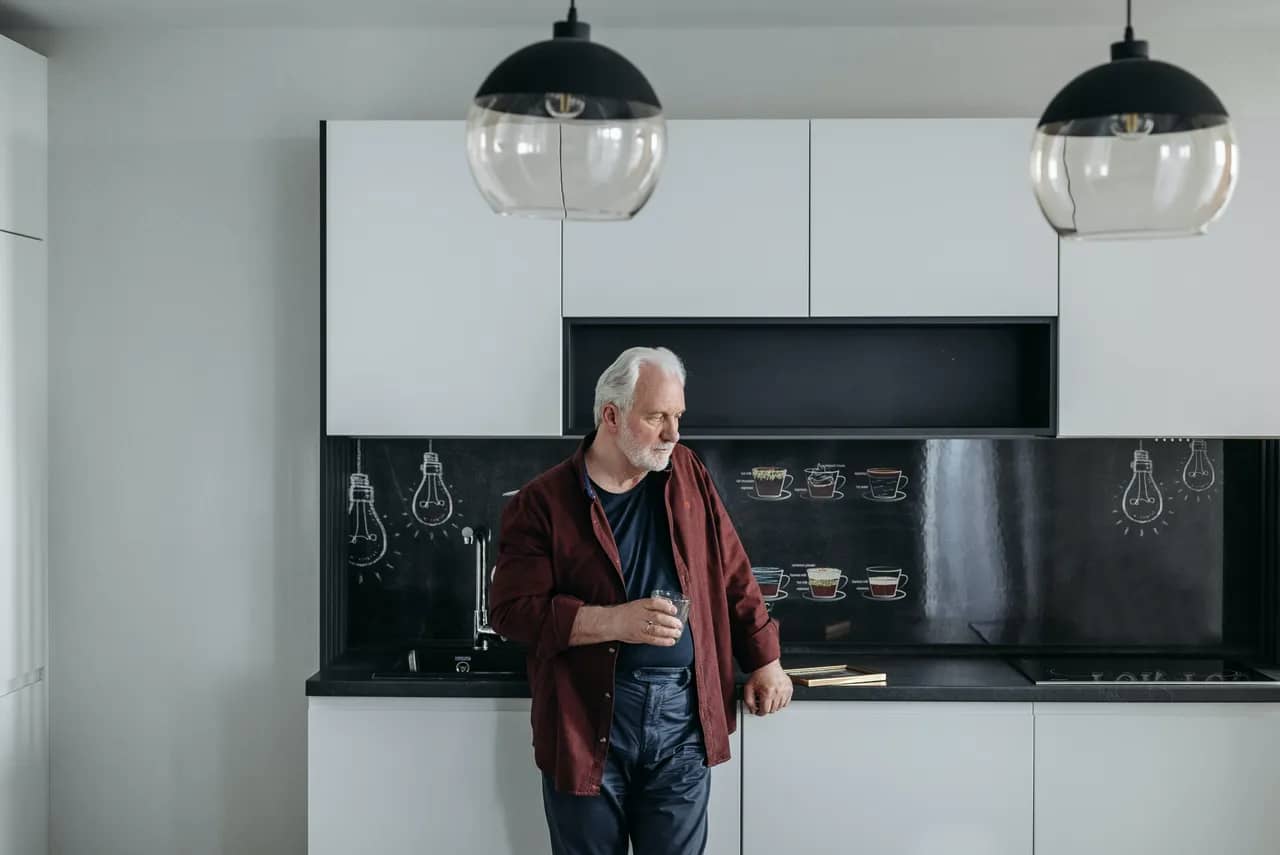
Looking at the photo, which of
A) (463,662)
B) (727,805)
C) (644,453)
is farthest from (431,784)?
(644,453)

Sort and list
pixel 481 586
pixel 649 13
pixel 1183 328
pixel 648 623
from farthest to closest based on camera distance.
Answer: pixel 481 586, pixel 649 13, pixel 1183 328, pixel 648 623

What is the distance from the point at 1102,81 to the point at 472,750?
2.18 meters

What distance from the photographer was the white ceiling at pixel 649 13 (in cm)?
304

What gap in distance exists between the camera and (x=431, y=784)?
9.34ft

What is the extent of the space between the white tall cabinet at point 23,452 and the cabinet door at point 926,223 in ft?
7.29

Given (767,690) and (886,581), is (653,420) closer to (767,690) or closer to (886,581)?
(767,690)

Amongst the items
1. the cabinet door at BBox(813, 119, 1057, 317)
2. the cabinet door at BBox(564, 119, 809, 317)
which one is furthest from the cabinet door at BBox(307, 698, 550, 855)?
the cabinet door at BBox(813, 119, 1057, 317)

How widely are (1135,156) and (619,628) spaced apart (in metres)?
1.44

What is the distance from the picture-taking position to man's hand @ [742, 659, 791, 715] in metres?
2.63

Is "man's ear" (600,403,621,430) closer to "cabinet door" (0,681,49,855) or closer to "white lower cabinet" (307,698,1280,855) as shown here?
"white lower cabinet" (307,698,1280,855)

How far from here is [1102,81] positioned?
137 cm

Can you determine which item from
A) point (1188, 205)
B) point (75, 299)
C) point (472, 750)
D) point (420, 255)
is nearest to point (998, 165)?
point (420, 255)

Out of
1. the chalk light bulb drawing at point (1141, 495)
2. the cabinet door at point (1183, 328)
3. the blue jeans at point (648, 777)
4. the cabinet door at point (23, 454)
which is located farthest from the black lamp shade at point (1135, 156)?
the cabinet door at point (23, 454)

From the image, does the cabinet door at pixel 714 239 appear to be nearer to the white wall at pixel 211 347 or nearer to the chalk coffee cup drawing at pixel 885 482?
the white wall at pixel 211 347
